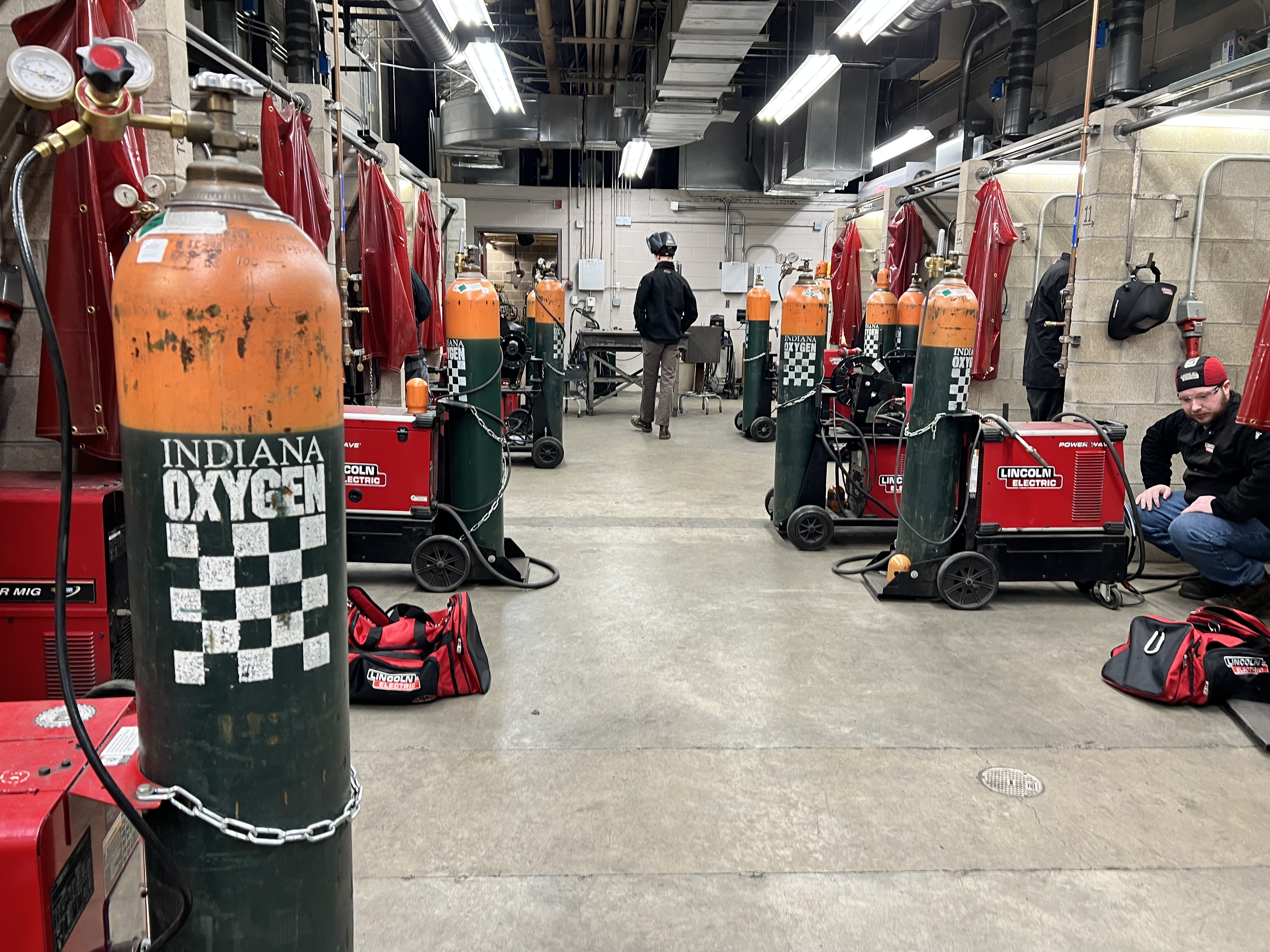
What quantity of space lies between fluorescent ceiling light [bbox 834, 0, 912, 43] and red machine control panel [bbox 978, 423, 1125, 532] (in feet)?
10.9

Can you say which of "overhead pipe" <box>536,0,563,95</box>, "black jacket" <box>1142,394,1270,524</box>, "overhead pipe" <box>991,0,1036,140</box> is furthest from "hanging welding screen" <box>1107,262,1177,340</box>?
"overhead pipe" <box>536,0,563,95</box>

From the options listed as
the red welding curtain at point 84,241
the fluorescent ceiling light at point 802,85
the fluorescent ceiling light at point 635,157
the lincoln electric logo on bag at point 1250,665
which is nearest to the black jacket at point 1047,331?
the fluorescent ceiling light at point 802,85

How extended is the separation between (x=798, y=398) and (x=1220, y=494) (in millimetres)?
1991

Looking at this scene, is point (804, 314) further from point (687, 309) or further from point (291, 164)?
point (687, 309)

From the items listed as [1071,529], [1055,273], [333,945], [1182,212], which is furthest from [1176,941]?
[1055,273]

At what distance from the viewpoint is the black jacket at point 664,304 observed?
8023 millimetres

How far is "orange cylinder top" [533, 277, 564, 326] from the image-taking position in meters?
7.23

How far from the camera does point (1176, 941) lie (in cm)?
170

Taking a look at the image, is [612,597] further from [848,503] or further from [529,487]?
[529,487]

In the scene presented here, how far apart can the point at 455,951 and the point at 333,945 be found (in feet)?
1.69

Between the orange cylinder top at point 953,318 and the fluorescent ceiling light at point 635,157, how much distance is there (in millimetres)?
7141

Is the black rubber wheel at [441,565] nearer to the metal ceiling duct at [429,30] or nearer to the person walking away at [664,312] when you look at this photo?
the metal ceiling duct at [429,30]

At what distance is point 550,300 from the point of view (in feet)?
24.5

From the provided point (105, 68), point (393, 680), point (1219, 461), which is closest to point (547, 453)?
point (393, 680)
